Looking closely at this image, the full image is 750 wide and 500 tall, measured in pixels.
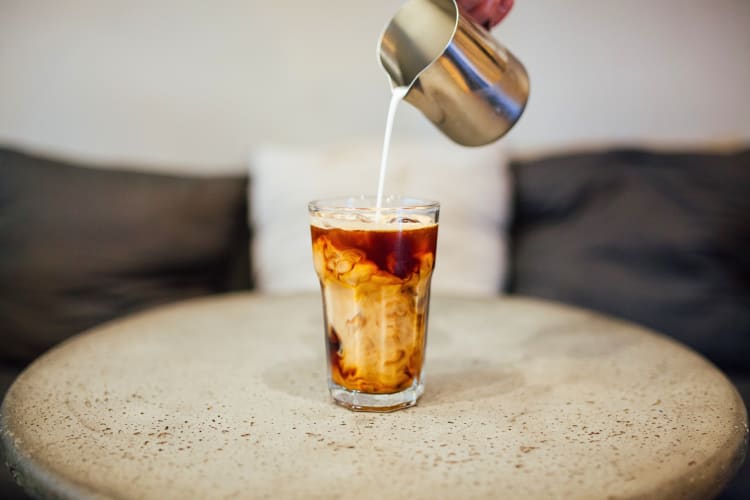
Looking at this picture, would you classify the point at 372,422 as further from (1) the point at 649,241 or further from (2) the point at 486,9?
(1) the point at 649,241

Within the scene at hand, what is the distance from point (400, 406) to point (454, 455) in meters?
0.12

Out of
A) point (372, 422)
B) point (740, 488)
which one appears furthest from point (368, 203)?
point (740, 488)

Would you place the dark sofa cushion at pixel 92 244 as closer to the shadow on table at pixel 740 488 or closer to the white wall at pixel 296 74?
the white wall at pixel 296 74

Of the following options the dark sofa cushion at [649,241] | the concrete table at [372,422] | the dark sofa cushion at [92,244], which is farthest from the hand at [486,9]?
the dark sofa cushion at [92,244]

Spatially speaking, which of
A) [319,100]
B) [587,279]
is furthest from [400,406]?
[319,100]

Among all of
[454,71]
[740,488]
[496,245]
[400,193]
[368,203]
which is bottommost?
[740,488]

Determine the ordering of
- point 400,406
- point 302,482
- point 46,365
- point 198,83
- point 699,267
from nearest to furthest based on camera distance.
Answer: point 302,482 < point 400,406 < point 46,365 < point 699,267 < point 198,83

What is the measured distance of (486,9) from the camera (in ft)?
2.73

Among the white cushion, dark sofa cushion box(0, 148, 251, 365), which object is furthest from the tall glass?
dark sofa cushion box(0, 148, 251, 365)

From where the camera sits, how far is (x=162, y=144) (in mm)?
1938

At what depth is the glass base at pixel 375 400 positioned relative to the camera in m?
0.67

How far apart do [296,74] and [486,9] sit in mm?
1214

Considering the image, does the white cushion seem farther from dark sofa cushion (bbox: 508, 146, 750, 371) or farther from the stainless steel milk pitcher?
the stainless steel milk pitcher

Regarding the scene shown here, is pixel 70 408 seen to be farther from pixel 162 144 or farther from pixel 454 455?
pixel 162 144
